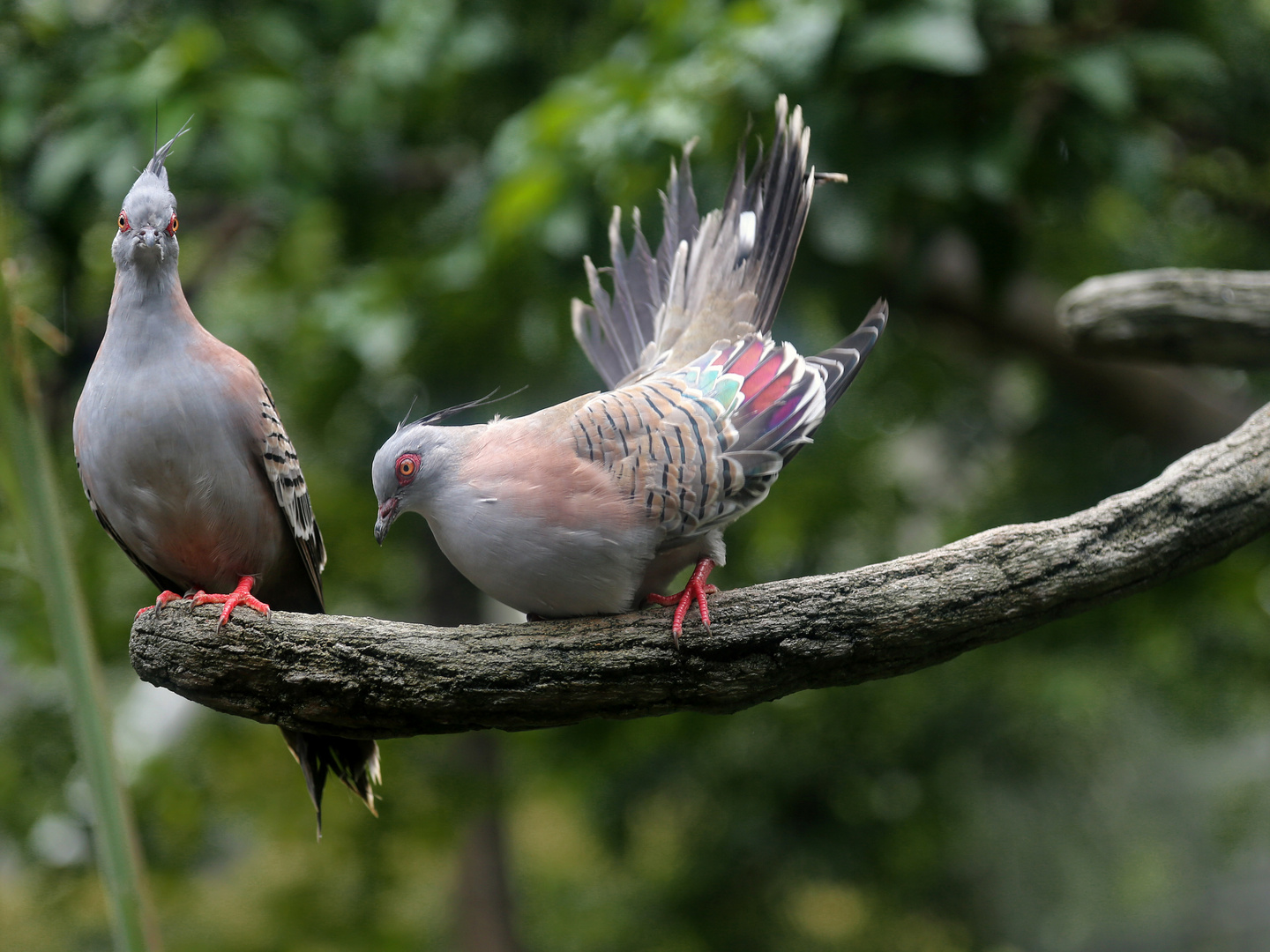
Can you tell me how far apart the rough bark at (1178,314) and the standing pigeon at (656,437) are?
1450mm

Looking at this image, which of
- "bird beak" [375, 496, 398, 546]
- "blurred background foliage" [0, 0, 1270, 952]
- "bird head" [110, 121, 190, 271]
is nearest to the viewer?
"bird head" [110, 121, 190, 271]

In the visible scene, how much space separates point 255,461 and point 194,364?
0.19 metres

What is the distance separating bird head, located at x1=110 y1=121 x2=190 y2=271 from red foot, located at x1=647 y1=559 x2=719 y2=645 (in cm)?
88

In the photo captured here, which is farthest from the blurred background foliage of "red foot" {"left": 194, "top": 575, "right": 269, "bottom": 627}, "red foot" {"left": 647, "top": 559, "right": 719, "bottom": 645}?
"red foot" {"left": 194, "top": 575, "right": 269, "bottom": 627}

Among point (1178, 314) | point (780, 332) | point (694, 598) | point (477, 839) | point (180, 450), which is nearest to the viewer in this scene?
point (180, 450)

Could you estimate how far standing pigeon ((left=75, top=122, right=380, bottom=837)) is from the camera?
4.38 feet

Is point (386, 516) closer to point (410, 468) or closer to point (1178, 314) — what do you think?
point (410, 468)

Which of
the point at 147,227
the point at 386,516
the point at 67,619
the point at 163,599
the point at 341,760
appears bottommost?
the point at 341,760

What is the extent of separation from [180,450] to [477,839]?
440 centimetres

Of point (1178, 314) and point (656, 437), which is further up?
point (656, 437)

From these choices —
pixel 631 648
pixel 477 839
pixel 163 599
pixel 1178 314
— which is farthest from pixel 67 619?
pixel 477 839

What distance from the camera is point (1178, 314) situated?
9.61 ft

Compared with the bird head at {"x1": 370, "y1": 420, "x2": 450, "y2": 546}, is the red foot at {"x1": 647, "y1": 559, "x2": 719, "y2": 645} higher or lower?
lower

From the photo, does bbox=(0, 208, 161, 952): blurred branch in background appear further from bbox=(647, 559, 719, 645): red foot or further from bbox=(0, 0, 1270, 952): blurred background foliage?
bbox=(647, 559, 719, 645): red foot
